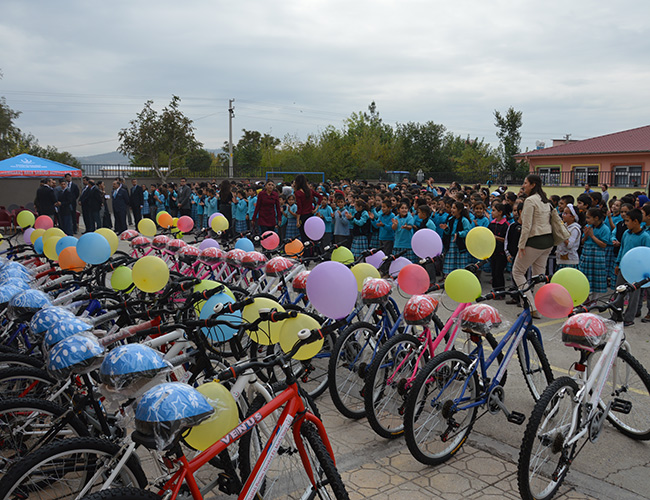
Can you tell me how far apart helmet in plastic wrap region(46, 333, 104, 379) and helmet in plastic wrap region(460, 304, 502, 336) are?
2423mm

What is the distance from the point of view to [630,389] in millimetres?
3945

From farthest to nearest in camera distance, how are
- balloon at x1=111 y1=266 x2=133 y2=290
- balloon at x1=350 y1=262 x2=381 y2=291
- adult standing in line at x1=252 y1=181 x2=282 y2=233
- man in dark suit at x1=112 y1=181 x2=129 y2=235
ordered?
man in dark suit at x1=112 y1=181 x2=129 y2=235 < adult standing in line at x1=252 y1=181 x2=282 y2=233 < balloon at x1=111 y1=266 x2=133 y2=290 < balloon at x1=350 y1=262 x2=381 y2=291

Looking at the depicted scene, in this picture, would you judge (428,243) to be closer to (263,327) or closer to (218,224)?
(263,327)

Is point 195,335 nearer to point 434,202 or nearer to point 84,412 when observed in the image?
point 84,412

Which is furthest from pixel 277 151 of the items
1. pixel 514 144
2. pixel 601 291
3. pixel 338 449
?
pixel 338 449

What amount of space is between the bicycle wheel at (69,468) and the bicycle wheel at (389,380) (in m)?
1.85

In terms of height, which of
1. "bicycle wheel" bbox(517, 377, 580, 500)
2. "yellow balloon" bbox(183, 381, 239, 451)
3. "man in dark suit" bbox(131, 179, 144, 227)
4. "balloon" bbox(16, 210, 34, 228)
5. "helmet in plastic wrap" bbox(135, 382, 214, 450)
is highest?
"man in dark suit" bbox(131, 179, 144, 227)

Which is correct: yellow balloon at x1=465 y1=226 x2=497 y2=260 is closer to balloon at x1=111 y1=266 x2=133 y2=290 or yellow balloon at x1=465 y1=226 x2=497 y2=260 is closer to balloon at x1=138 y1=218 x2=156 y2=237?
balloon at x1=111 y1=266 x2=133 y2=290

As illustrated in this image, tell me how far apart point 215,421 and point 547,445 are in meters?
2.09

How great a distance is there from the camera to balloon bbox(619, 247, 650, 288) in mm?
4234

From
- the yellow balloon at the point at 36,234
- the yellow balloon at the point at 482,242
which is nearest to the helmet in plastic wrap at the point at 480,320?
the yellow balloon at the point at 482,242

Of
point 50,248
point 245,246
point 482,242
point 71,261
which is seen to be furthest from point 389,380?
point 50,248

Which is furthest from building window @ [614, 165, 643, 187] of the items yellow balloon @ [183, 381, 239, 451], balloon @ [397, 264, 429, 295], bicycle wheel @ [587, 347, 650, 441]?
yellow balloon @ [183, 381, 239, 451]

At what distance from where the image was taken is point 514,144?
47.4m
